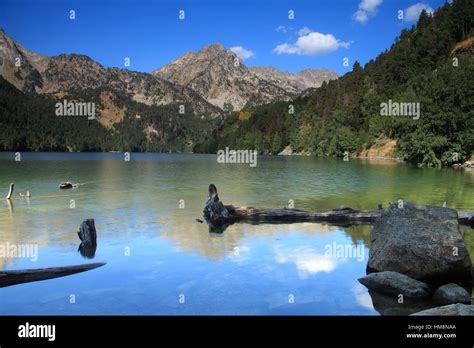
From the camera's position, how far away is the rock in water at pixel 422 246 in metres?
13.8

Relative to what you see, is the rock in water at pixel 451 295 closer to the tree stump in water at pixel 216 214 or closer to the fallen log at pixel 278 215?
the fallen log at pixel 278 215

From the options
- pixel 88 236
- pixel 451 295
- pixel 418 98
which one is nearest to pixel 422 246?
pixel 451 295

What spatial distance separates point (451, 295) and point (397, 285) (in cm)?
139

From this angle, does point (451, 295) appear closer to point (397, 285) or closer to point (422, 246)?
point (397, 285)

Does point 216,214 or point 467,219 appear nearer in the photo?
point 467,219

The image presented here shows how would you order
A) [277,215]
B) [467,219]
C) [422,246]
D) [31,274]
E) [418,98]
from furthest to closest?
[418,98] → [277,215] → [467,219] → [422,246] → [31,274]

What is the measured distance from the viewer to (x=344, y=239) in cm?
2119

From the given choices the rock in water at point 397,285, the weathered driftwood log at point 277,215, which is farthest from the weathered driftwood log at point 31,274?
the weathered driftwood log at point 277,215

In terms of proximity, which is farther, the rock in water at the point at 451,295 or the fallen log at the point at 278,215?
the fallen log at the point at 278,215

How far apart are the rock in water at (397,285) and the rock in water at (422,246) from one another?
802 mm

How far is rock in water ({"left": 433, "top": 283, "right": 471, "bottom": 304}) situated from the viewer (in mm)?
12367

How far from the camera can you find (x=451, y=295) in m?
12.5
